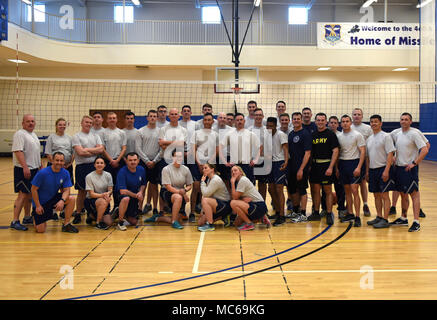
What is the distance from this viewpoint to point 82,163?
7570 millimetres

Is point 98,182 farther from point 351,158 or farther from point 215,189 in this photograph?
point 351,158

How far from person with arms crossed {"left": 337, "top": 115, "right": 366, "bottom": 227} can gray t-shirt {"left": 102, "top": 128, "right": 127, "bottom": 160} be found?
391 cm

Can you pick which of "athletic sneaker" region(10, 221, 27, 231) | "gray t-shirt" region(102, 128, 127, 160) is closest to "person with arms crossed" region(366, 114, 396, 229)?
"gray t-shirt" region(102, 128, 127, 160)

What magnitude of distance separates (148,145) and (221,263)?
3.39m

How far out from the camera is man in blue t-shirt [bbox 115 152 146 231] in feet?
23.6

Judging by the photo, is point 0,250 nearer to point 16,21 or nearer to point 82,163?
point 82,163

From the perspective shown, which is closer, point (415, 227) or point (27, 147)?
point (415, 227)

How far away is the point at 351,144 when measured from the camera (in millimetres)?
7375

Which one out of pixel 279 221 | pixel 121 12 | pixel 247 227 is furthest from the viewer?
pixel 121 12

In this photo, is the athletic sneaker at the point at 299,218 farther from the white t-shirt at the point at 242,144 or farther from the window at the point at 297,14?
the window at the point at 297,14

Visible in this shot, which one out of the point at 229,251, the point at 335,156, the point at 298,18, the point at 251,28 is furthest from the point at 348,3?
the point at 229,251

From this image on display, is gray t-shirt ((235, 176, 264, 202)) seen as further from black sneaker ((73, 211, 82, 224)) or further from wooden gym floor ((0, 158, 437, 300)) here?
black sneaker ((73, 211, 82, 224))

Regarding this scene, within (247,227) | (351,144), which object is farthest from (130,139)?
(351,144)

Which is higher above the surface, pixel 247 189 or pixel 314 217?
pixel 247 189
